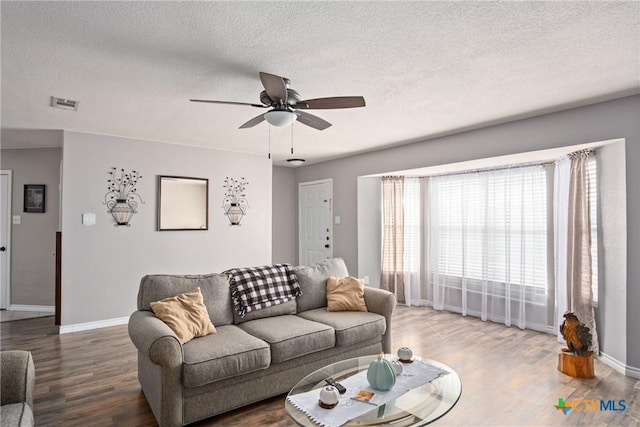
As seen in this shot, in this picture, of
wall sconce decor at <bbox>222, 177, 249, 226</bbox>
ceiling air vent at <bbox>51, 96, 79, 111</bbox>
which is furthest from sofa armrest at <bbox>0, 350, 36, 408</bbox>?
wall sconce decor at <bbox>222, 177, 249, 226</bbox>

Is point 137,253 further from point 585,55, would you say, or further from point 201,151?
point 585,55

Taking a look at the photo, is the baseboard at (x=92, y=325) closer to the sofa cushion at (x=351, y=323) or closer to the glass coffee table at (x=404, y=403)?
the sofa cushion at (x=351, y=323)

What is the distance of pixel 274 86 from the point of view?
7.22 feet

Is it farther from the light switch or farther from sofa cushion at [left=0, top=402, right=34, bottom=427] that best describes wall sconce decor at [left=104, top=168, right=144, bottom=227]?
sofa cushion at [left=0, top=402, right=34, bottom=427]

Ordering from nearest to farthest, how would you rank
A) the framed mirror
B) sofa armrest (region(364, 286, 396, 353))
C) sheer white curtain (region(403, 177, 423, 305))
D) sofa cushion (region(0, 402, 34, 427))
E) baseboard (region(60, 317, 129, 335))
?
sofa cushion (region(0, 402, 34, 427)) → sofa armrest (region(364, 286, 396, 353)) → baseboard (region(60, 317, 129, 335)) → the framed mirror → sheer white curtain (region(403, 177, 423, 305))

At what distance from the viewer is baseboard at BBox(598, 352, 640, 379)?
9.75 ft

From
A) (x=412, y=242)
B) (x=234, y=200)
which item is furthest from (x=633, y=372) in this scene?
(x=234, y=200)

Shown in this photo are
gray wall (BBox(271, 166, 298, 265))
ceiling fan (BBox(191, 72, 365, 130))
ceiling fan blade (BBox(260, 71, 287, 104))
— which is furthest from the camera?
gray wall (BBox(271, 166, 298, 265))

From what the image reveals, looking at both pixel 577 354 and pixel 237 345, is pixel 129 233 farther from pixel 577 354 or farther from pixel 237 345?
pixel 577 354

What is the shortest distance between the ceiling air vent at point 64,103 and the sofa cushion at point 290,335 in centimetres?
257

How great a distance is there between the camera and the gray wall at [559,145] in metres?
2.99

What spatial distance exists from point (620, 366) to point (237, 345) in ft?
10.9

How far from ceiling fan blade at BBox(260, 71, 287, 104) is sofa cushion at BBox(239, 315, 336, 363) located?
1.73 metres

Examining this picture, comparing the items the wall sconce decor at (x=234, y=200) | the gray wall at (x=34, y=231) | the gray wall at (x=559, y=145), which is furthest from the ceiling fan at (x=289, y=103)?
the gray wall at (x=34, y=231)
